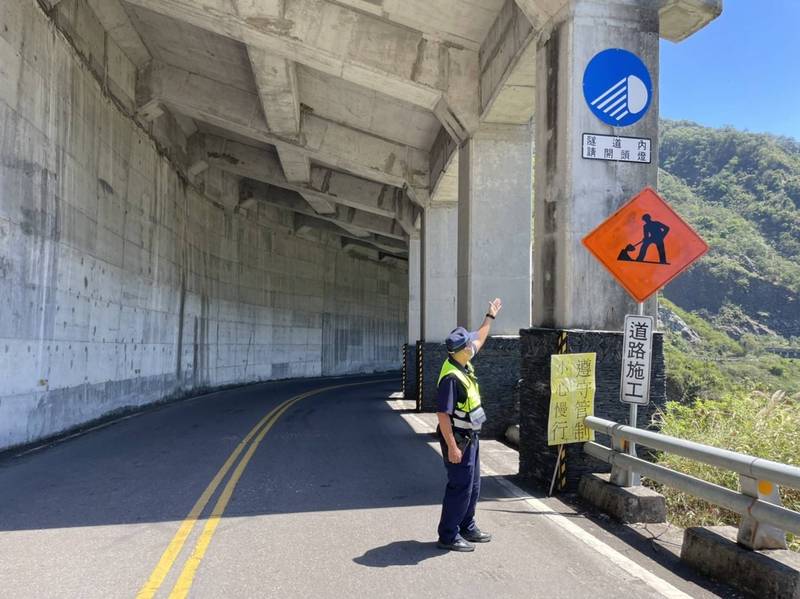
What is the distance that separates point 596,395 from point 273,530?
3821mm

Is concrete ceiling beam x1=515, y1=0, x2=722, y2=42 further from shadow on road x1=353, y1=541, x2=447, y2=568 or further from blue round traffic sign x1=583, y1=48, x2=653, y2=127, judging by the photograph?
shadow on road x1=353, y1=541, x2=447, y2=568

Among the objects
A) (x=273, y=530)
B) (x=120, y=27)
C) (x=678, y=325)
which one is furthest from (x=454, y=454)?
(x=678, y=325)

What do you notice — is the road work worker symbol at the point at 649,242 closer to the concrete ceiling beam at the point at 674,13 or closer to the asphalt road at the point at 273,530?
the asphalt road at the point at 273,530

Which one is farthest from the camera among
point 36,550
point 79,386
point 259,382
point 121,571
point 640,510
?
point 259,382

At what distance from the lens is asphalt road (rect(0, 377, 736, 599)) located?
467 cm

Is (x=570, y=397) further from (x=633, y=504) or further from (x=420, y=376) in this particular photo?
(x=420, y=376)

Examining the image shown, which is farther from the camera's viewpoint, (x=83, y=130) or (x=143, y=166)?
(x=143, y=166)

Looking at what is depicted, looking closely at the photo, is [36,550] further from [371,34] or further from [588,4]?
[371,34]

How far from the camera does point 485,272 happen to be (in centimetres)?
1373

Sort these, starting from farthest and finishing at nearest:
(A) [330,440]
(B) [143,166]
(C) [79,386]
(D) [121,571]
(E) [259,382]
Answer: (E) [259,382]
(B) [143,166]
(C) [79,386]
(A) [330,440]
(D) [121,571]

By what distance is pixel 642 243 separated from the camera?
23.1ft

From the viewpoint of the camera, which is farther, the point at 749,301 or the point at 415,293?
the point at 749,301

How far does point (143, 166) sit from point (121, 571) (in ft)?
47.7

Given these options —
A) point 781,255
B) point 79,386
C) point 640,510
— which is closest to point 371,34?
point 79,386
